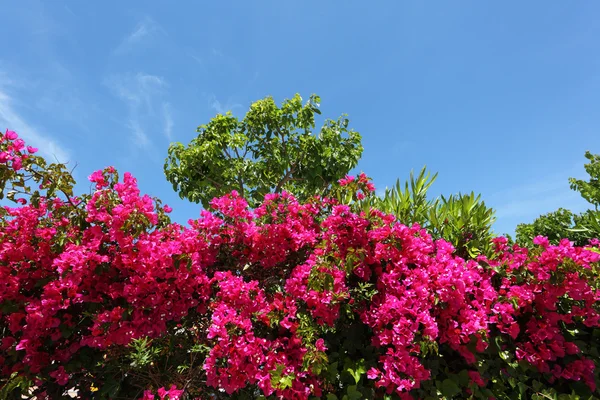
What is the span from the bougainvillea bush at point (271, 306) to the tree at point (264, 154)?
6619mm

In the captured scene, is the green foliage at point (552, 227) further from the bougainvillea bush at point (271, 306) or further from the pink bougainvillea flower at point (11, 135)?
the pink bougainvillea flower at point (11, 135)

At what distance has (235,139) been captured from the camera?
9.97m

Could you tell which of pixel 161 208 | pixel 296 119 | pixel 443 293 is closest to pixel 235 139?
pixel 296 119

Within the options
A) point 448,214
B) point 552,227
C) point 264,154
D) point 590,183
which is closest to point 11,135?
point 448,214

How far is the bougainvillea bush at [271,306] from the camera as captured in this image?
261cm

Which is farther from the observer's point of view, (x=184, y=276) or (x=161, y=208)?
(x=161, y=208)

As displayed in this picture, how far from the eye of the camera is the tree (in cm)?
988

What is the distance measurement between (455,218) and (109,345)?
306 cm

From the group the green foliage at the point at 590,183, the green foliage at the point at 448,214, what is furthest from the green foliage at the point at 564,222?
the green foliage at the point at 448,214

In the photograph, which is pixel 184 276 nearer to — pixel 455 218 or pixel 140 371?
pixel 140 371

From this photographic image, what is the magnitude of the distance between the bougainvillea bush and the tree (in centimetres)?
662

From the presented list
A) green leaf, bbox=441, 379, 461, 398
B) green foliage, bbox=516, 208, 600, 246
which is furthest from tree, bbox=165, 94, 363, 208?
green leaf, bbox=441, 379, 461, 398

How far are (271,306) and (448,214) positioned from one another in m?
1.86

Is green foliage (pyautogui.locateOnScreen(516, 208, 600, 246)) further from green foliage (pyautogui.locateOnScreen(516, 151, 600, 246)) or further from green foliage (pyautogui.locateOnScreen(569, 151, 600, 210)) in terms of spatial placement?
green foliage (pyautogui.locateOnScreen(569, 151, 600, 210))
